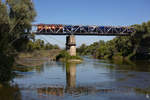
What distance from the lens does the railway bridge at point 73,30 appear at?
8390 cm

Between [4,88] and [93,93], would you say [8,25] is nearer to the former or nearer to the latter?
[4,88]

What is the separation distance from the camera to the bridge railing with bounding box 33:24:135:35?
86681mm

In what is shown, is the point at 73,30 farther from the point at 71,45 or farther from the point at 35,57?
the point at 35,57

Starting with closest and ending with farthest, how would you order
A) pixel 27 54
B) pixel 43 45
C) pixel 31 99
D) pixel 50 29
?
Result: 1. pixel 31 99
2. pixel 27 54
3. pixel 50 29
4. pixel 43 45

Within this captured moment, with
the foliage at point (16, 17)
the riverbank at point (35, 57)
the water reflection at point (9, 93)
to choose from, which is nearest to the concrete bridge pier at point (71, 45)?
the riverbank at point (35, 57)

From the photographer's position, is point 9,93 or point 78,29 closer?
point 9,93

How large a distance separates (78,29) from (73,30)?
2443mm

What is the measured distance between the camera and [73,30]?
8988cm

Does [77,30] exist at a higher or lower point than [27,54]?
higher

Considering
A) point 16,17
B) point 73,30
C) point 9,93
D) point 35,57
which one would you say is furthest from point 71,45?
point 9,93

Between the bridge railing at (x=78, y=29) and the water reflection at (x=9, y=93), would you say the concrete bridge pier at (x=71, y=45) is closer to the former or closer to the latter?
the bridge railing at (x=78, y=29)

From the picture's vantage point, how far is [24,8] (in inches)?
1294

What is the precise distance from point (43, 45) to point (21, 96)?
376 ft

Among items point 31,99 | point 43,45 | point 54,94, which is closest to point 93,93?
point 54,94
